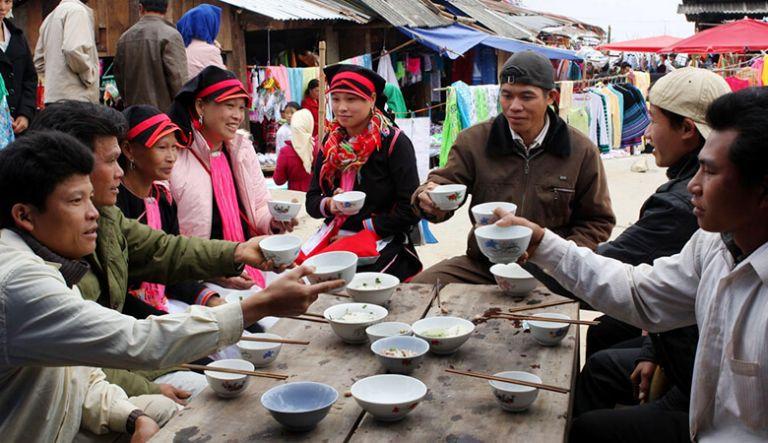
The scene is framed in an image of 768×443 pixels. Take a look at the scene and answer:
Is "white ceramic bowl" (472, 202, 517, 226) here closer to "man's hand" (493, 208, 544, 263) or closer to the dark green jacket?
"man's hand" (493, 208, 544, 263)

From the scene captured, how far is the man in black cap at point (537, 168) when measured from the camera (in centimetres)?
438

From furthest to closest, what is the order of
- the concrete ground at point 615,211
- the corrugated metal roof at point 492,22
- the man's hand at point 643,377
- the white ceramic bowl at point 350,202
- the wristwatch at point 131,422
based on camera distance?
the corrugated metal roof at point 492,22 < the concrete ground at point 615,211 < the white ceramic bowl at point 350,202 < the man's hand at point 643,377 < the wristwatch at point 131,422

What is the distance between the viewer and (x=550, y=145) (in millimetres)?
4406

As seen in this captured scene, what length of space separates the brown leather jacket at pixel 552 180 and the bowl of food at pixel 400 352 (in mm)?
1649

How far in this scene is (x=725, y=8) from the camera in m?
26.0

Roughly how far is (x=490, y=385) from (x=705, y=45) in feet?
56.0

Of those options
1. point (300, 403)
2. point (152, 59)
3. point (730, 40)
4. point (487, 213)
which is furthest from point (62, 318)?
point (730, 40)

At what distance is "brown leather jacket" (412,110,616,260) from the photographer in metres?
4.39

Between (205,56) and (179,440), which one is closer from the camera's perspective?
(179,440)

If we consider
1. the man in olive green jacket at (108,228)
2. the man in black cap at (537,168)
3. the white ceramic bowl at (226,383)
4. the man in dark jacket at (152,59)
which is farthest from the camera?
the man in dark jacket at (152,59)

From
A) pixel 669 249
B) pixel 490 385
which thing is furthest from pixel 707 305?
pixel 669 249

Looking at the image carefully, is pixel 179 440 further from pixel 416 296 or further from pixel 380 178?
Answer: pixel 380 178

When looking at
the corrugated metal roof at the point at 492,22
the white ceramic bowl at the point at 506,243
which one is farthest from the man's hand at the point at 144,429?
the corrugated metal roof at the point at 492,22

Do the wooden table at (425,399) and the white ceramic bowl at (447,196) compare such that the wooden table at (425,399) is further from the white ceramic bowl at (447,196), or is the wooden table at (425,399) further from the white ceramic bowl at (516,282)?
the white ceramic bowl at (447,196)
